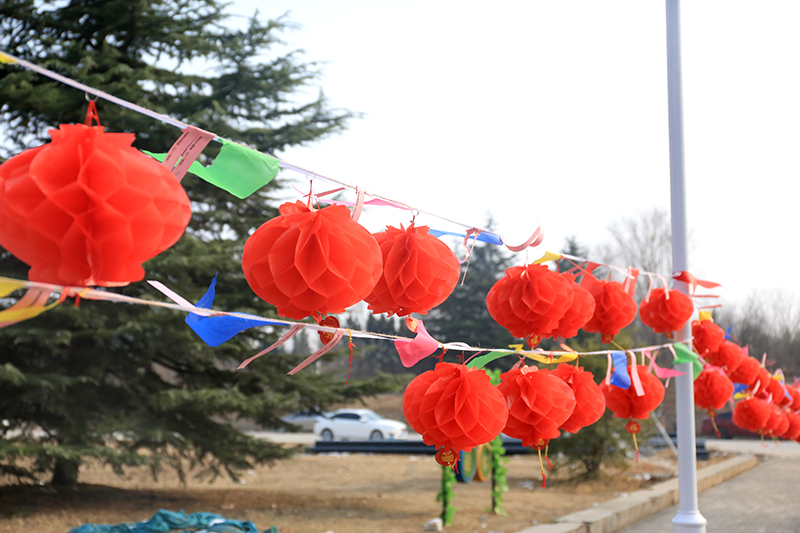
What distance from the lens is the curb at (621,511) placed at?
7312mm

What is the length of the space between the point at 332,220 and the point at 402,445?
16.9 metres

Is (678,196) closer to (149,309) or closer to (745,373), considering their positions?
(745,373)

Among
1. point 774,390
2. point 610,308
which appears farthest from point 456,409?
point 774,390

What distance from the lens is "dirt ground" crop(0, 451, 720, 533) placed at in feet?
27.2

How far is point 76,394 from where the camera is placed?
29.1ft

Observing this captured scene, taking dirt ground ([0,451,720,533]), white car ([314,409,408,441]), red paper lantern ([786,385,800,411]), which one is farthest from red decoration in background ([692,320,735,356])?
white car ([314,409,408,441])

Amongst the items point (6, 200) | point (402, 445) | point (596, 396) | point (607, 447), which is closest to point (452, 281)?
point (596, 396)

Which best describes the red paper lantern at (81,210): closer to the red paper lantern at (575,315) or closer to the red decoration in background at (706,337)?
the red paper lantern at (575,315)

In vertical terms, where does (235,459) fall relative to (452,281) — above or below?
below

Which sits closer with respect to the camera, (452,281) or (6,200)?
(6,200)

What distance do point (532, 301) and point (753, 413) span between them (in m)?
5.40

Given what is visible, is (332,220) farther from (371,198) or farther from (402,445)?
(402,445)

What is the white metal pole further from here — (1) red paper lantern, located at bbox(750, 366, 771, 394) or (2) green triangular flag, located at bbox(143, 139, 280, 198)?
(2) green triangular flag, located at bbox(143, 139, 280, 198)

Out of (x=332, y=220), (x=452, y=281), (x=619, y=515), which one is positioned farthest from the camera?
(x=619, y=515)
